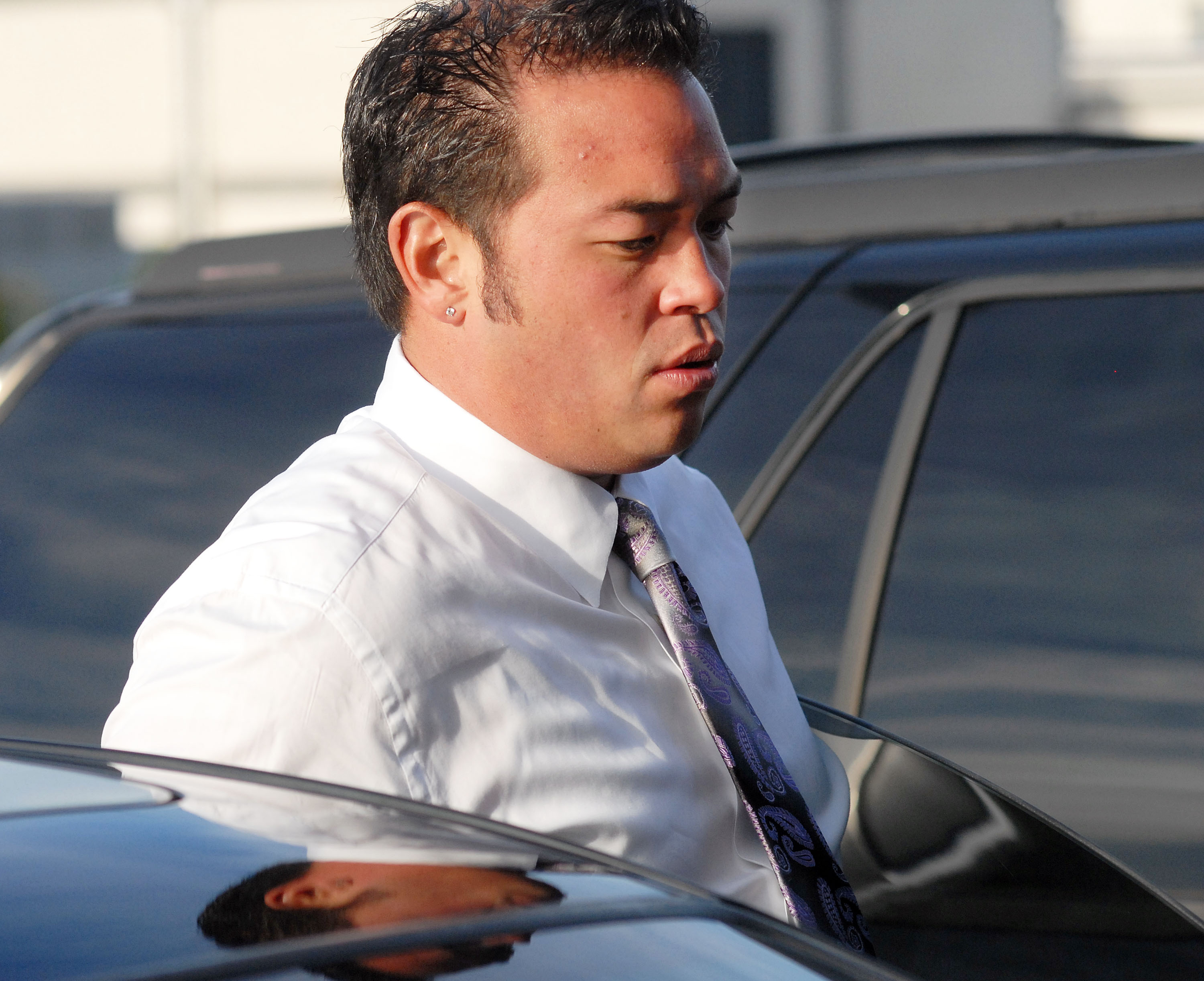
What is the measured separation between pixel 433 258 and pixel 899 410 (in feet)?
2.48

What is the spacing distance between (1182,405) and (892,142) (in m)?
1.39

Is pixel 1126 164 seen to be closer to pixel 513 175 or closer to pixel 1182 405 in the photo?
pixel 1182 405

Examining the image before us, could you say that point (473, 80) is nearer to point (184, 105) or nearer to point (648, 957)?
point (648, 957)

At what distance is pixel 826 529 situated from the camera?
83.0 inches

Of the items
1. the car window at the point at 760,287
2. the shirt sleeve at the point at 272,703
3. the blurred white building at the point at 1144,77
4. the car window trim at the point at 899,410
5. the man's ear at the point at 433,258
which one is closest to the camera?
the shirt sleeve at the point at 272,703

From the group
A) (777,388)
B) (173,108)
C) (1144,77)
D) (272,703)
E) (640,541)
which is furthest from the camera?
(173,108)

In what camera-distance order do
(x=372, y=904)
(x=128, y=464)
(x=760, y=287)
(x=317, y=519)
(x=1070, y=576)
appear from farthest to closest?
(x=128, y=464) < (x=760, y=287) < (x=1070, y=576) < (x=317, y=519) < (x=372, y=904)

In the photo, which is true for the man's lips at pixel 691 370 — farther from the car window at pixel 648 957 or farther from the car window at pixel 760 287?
the car window at pixel 648 957

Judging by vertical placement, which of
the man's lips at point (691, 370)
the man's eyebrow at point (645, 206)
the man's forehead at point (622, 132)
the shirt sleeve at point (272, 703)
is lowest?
the shirt sleeve at point (272, 703)

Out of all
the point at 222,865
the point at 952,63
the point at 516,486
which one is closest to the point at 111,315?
the point at 516,486

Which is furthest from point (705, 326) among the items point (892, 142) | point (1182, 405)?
point (892, 142)

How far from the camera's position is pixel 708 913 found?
3.20 ft

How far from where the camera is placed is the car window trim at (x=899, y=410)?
2031 mm

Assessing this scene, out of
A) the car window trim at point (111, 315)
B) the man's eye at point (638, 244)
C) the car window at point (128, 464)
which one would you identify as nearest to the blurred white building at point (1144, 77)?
the car window trim at point (111, 315)
